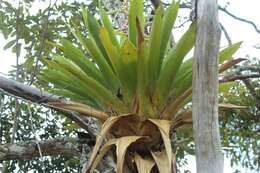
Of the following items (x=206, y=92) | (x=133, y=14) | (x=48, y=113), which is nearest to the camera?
(x=206, y=92)

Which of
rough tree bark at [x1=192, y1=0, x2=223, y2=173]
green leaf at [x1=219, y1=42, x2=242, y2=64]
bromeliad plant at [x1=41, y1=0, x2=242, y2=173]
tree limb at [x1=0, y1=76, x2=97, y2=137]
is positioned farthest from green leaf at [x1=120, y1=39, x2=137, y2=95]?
rough tree bark at [x1=192, y1=0, x2=223, y2=173]

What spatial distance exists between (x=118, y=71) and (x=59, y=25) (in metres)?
1.59

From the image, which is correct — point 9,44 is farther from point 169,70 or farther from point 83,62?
point 169,70

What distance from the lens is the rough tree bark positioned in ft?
3.63

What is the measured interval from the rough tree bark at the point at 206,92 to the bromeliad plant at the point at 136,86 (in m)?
0.40

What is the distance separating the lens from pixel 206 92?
3.82 feet

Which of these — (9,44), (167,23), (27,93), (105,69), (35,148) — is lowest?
(35,148)

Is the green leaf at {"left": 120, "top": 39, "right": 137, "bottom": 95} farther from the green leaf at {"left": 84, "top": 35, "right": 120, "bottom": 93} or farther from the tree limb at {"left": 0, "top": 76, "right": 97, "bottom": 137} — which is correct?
the tree limb at {"left": 0, "top": 76, "right": 97, "bottom": 137}

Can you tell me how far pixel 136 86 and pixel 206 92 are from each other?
61cm

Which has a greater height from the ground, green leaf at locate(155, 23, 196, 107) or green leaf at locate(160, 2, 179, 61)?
green leaf at locate(160, 2, 179, 61)

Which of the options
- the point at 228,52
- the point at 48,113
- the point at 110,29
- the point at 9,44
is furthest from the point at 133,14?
the point at 48,113

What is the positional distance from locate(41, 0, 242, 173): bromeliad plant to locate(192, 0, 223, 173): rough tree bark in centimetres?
40

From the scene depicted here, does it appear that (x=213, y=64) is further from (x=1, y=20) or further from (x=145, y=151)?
(x=1, y=20)

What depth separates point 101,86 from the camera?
177 cm
